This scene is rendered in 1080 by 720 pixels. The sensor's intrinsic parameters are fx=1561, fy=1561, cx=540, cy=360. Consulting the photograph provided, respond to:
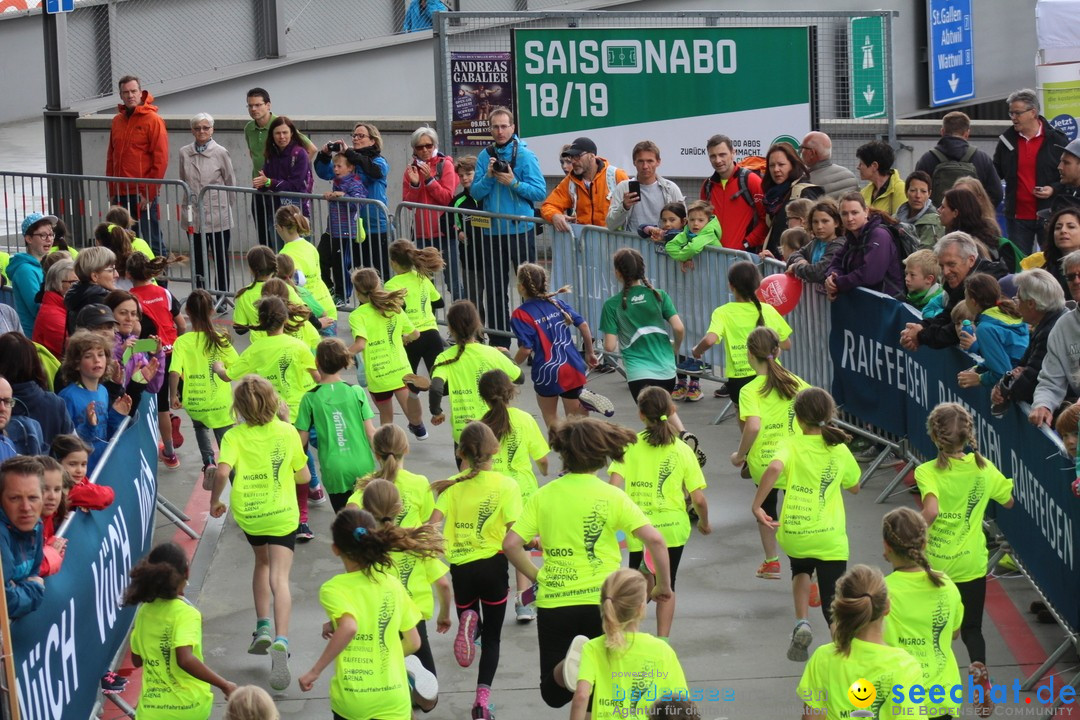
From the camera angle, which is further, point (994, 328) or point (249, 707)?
point (994, 328)

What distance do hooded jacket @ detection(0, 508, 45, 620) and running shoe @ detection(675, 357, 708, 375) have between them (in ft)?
24.9

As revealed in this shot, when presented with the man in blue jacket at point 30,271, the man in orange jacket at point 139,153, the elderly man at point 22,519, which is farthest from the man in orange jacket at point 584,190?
the elderly man at point 22,519

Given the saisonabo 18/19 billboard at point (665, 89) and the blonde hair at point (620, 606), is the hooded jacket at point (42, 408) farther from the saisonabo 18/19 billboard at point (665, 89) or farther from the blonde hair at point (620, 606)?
the saisonabo 18/19 billboard at point (665, 89)

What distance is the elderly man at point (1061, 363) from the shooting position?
8.78 m

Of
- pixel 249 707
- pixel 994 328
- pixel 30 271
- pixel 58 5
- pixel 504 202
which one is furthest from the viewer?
pixel 58 5

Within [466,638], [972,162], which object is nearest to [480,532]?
[466,638]

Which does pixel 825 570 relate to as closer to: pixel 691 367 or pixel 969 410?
pixel 969 410

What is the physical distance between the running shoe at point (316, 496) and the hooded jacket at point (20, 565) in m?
4.50

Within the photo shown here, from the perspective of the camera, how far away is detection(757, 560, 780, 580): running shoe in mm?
10094

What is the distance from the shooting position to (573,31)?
16234 millimetres

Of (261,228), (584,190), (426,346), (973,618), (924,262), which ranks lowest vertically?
(973,618)

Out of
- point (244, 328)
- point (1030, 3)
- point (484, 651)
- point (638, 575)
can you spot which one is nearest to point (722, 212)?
point (244, 328)

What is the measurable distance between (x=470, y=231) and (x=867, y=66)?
14.7ft

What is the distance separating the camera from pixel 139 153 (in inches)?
688
